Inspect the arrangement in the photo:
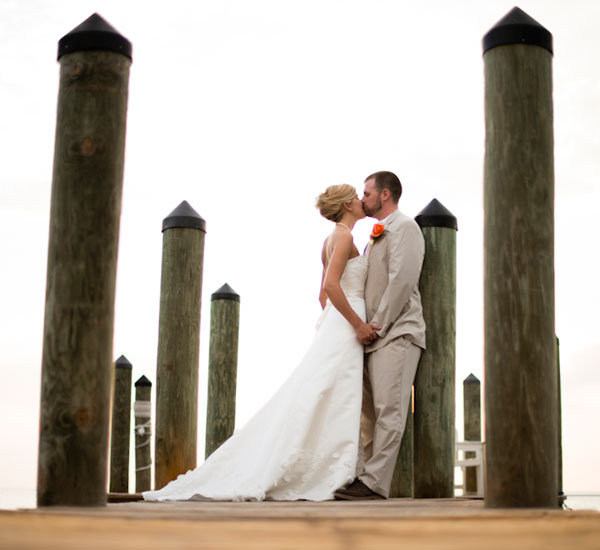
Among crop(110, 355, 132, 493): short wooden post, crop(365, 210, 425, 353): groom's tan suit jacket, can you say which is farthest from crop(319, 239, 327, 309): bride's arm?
crop(110, 355, 132, 493): short wooden post

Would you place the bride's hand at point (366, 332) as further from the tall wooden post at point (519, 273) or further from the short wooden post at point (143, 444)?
the short wooden post at point (143, 444)

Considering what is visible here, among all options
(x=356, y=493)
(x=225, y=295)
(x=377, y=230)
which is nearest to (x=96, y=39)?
(x=377, y=230)

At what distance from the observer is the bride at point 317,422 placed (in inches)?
212

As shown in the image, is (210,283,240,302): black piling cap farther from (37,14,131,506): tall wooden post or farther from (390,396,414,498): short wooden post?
(37,14,131,506): tall wooden post

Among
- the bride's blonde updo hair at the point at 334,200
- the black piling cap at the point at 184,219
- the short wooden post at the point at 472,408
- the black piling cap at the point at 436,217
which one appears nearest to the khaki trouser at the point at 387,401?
the black piling cap at the point at 436,217

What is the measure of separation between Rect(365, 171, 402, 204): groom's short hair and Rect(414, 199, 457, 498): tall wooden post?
0.83 ft

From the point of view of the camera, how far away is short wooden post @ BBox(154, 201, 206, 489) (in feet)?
23.0

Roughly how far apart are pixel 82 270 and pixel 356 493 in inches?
106

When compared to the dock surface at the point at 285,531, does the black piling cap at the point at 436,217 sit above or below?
above

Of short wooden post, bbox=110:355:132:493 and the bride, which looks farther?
short wooden post, bbox=110:355:132:493

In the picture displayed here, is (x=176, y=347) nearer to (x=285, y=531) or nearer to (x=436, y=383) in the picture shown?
(x=436, y=383)

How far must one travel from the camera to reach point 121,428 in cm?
1195

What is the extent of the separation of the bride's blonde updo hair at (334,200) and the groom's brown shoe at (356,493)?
1.85 meters

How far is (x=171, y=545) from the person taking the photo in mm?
2471
